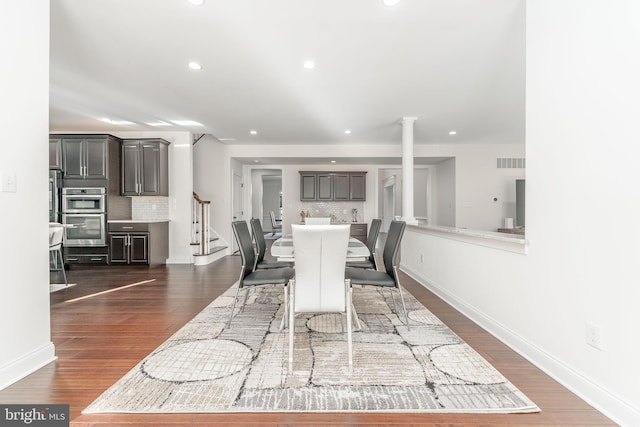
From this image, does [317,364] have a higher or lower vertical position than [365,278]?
lower

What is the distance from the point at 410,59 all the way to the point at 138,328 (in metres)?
3.47

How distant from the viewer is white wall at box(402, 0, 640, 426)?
1.50 m

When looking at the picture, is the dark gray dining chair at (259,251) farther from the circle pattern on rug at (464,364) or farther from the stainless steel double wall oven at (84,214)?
the stainless steel double wall oven at (84,214)

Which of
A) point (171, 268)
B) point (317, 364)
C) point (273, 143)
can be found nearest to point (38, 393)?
point (317, 364)

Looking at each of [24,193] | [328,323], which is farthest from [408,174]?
[24,193]

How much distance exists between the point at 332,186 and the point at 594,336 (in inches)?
277

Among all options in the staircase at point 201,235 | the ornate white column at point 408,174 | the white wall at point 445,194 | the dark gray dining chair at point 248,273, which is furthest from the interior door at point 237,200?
the white wall at point 445,194

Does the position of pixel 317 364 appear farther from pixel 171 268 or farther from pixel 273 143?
pixel 273 143

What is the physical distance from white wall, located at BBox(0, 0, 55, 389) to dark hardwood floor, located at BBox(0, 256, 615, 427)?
0.23m

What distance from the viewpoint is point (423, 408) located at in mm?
1627

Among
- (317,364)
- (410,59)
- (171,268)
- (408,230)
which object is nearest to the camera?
(317,364)

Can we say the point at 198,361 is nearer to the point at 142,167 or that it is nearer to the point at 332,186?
the point at 142,167

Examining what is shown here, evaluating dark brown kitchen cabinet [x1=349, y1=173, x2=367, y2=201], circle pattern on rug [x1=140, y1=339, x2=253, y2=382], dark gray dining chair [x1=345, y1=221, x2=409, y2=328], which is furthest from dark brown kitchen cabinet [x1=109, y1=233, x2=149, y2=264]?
dark brown kitchen cabinet [x1=349, y1=173, x2=367, y2=201]

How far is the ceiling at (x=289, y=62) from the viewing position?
2.44 metres
